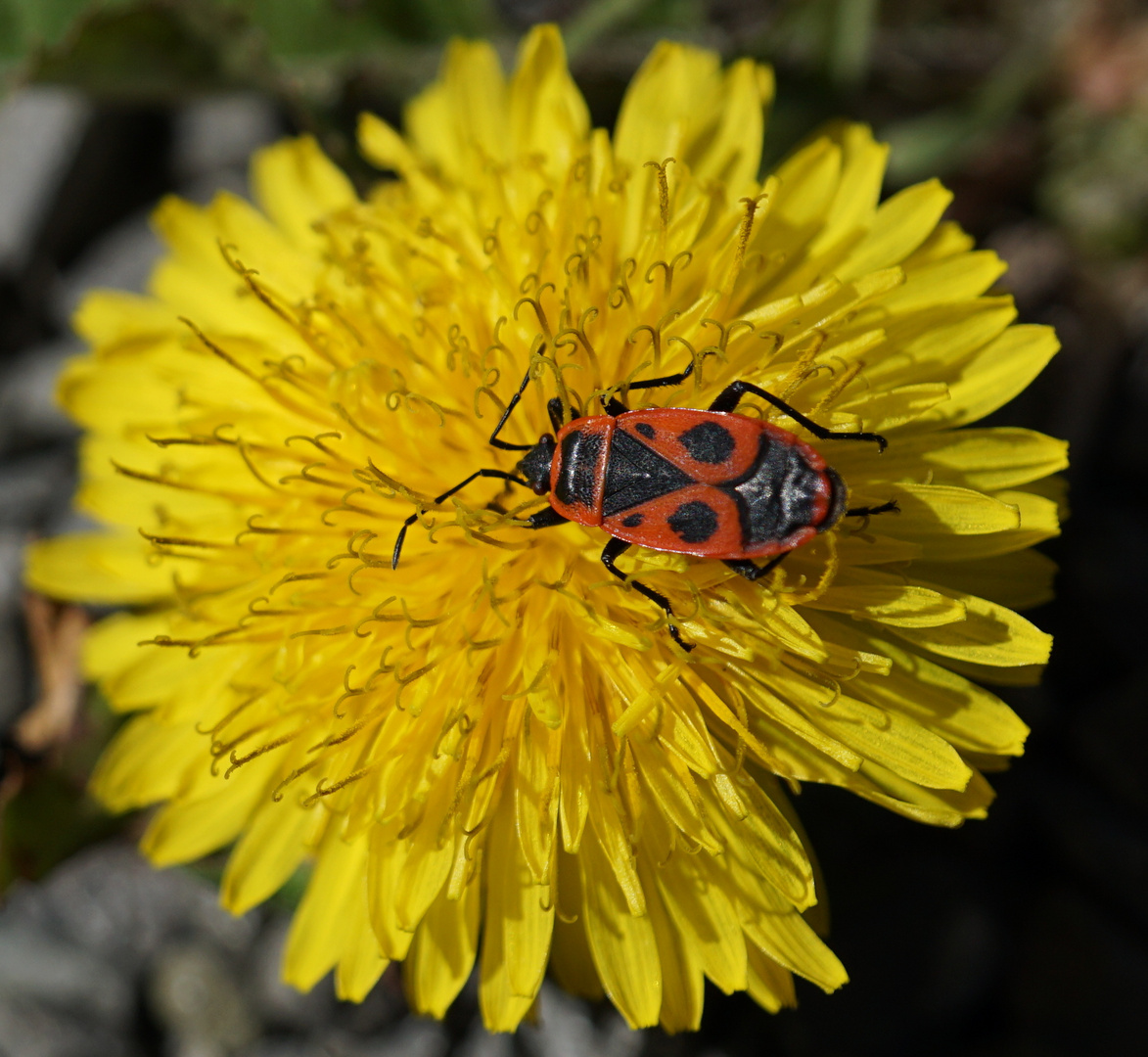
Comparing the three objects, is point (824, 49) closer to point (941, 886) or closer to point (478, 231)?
point (478, 231)

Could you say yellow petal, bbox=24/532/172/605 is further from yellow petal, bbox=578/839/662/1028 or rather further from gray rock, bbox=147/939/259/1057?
gray rock, bbox=147/939/259/1057

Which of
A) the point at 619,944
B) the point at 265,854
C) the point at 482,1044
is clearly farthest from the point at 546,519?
the point at 482,1044

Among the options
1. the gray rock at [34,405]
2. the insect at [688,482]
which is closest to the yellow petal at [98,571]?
the insect at [688,482]

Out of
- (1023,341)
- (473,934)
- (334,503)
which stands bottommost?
(473,934)

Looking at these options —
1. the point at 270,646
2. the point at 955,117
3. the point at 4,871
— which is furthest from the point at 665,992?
the point at 955,117

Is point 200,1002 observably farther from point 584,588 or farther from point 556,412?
point 556,412

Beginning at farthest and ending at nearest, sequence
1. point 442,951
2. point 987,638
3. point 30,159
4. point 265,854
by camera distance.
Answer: point 30,159 < point 265,854 < point 442,951 < point 987,638
